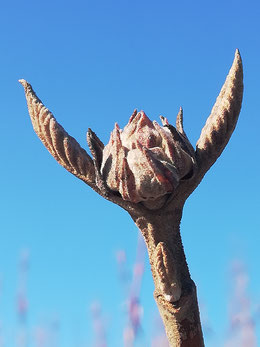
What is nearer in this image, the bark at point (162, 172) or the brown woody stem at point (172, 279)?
the bark at point (162, 172)

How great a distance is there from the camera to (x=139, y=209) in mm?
6348

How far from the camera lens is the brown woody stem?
6.18 metres

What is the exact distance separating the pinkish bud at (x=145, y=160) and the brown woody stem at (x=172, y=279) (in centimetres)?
40

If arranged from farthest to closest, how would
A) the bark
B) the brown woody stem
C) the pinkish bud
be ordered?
1. the brown woody stem
2. the bark
3. the pinkish bud

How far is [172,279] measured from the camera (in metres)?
6.18

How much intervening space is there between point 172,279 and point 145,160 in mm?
1201

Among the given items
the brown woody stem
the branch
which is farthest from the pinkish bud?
the brown woody stem

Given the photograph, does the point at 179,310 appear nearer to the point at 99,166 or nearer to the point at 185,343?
the point at 185,343

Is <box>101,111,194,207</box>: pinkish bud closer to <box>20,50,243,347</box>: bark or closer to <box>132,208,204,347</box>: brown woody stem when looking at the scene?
<box>20,50,243,347</box>: bark

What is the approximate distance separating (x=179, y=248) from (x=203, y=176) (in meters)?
0.77

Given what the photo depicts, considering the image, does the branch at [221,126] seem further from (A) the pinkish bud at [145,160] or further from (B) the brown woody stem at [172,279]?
(B) the brown woody stem at [172,279]

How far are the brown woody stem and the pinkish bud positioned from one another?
15.9 inches

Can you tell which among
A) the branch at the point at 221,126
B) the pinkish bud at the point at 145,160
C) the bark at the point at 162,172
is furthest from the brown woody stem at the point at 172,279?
the branch at the point at 221,126

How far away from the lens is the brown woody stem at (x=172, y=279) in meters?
6.18
